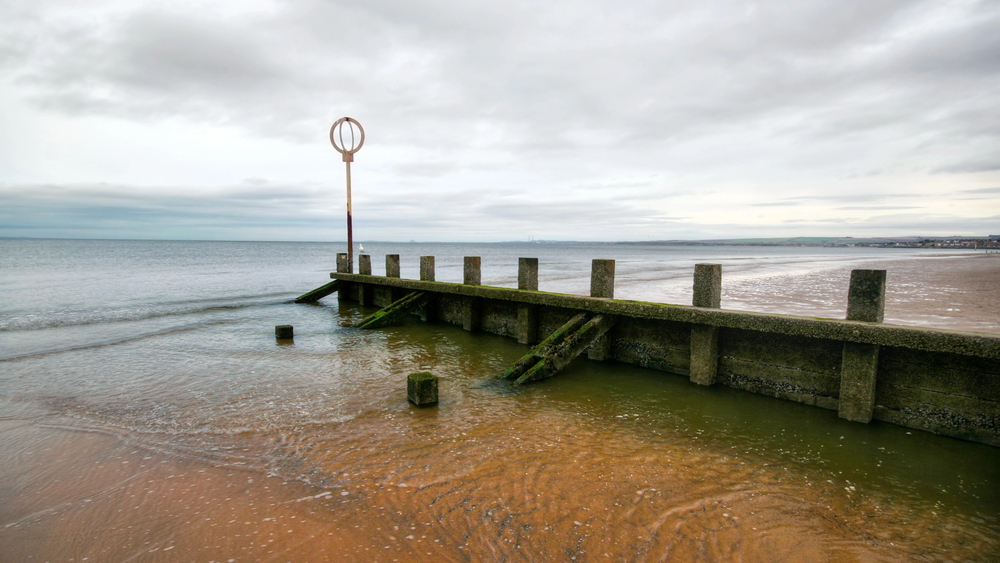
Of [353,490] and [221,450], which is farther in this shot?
[221,450]

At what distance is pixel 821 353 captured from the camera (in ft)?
18.8

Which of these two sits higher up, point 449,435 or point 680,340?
point 680,340

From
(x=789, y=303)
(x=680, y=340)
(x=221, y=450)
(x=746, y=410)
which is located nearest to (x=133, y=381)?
(x=221, y=450)

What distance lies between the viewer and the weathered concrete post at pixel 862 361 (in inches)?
205

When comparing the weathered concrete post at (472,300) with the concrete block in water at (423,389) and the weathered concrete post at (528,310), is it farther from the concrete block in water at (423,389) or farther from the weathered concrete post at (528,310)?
the concrete block in water at (423,389)

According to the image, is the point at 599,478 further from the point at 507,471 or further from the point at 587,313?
the point at 587,313

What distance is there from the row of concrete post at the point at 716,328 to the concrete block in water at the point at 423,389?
3083 millimetres

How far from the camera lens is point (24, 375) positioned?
317 inches

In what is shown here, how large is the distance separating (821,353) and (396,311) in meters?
8.64

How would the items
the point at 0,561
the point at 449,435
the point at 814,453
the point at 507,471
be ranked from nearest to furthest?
the point at 0,561 → the point at 507,471 → the point at 814,453 → the point at 449,435

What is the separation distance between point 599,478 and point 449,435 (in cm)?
174

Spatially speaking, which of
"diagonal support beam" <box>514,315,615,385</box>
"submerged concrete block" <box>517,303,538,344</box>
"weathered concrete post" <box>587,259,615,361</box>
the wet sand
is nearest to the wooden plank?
"diagonal support beam" <box>514,315,615,385</box>

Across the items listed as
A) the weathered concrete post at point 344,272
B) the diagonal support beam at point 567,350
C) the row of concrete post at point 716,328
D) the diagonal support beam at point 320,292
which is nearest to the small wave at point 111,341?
the diagonal support beam at point 320,292

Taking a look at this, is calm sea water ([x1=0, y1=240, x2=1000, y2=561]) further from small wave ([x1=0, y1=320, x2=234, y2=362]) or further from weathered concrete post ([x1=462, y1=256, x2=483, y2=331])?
weathered concrete post ([x1=462, y1=256, x2=483, y2=331])
